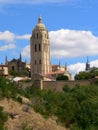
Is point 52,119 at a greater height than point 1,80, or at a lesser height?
lesser

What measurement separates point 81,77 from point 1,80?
224ft

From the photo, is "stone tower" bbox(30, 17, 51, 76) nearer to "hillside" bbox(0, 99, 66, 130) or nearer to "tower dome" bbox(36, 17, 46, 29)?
"tower dome" bbox(36, 17, 46, 29)

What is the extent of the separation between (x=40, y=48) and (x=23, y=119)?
3839 inches

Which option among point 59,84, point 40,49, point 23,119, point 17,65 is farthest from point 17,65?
point 23,119

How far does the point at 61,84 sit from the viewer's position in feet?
263

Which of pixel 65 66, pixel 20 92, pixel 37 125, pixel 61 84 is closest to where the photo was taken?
pixel 37 125

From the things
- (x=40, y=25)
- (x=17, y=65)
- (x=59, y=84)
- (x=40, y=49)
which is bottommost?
(x=59, y=84)

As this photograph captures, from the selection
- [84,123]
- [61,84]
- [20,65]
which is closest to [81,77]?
[61,84]

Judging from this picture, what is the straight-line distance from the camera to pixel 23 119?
67.1 feet

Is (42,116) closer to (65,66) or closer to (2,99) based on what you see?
(2,99)

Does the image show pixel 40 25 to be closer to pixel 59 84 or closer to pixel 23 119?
pixel 59 84

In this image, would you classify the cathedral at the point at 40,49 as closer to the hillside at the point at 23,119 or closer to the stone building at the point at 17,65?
the stone building at the point at 17,65

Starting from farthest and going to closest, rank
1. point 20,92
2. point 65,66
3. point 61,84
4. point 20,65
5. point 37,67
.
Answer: point 65,66
point 20,65
point 37,67
point 61,84
point 20,92

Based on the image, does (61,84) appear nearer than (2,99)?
No
